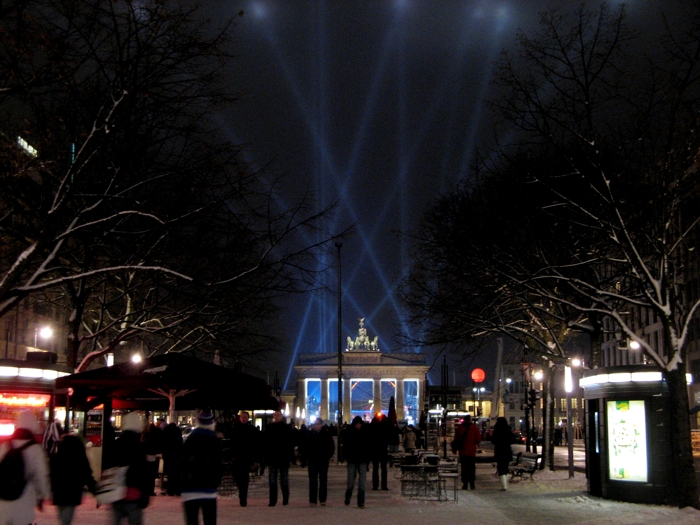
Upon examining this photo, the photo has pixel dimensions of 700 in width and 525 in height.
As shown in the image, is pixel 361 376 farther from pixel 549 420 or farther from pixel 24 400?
pixel 24 400

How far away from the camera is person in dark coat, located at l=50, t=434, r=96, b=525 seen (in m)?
10.6

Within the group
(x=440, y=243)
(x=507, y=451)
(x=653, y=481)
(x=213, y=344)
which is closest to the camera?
(x=653, y=481)

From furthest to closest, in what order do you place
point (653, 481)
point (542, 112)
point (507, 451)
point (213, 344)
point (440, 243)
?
point (213, 344) → point (440, 243) → point (507, 451) → point (542, 112) → point (653, 481)

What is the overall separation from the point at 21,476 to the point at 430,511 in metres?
10.2

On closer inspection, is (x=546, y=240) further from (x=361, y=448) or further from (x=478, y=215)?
(x=361, y=448)

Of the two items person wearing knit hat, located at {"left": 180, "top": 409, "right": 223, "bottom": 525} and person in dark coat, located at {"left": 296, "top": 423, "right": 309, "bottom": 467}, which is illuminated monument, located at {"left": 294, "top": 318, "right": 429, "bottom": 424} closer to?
person in dark coat, located at {"left": 296, "top": 423, "right": 309, "bottom": 467}

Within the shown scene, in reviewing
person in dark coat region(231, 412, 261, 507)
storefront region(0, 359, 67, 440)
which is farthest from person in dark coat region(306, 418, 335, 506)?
storefront region(0, 359, 67, 440)

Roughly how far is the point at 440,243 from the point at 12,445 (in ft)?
68.1

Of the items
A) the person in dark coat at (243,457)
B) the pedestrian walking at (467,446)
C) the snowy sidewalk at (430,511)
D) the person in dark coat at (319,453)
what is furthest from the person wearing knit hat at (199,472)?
the pedestrian walking at (467,446)

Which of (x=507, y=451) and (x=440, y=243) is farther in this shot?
(x=440, y=243)

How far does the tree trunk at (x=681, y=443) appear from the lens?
56.6 ft

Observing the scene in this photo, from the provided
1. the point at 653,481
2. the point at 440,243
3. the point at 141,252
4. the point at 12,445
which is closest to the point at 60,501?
the point at 12,445

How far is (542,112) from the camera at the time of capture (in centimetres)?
1927

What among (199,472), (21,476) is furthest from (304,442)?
(21,476)
